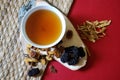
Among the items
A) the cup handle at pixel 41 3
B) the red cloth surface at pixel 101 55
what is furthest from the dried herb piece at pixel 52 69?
the cup handle at pixel 41 3

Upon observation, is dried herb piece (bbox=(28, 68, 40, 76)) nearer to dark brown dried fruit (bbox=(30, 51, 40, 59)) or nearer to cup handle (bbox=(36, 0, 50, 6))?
dark brown dried fruit (bbox=(30, 51, 40, 59))

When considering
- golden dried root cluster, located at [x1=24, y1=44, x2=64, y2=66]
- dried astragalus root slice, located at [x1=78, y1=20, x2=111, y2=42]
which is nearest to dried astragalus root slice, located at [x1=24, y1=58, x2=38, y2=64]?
golden dried root cluster, located at [x1=24, y1=44, x2=64, y2=66]

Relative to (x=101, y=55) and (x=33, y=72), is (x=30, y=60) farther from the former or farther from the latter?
(x=101, y=55)

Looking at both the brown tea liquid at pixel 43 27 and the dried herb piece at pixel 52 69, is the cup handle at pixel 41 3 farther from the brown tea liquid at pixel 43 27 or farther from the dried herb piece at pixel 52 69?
the dried herb piece at pixel 52 69

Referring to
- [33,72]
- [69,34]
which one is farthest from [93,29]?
[33,72]

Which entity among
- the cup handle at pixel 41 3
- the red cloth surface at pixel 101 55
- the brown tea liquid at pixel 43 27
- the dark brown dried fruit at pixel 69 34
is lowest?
the red cloth surface at pixel 101 55

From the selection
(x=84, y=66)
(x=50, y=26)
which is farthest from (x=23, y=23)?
(x=84, y=66)
